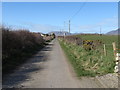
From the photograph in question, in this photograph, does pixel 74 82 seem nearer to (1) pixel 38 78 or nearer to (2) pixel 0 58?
(1) pixel 38 78

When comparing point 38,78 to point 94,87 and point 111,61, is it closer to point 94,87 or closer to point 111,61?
point 94,87

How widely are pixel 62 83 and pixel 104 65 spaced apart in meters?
4.22

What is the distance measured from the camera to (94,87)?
26.5ft

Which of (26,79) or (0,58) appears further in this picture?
(0,58)

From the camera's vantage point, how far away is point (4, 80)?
930cm

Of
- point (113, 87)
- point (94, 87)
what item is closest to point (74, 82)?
point (94, 87)

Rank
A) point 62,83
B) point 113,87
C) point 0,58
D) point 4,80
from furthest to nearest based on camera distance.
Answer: point 0,58 → point 4,80 → point 62,83 → point 113,87

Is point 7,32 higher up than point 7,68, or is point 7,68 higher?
point 7,32

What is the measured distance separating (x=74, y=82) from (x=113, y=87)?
66.7 inches

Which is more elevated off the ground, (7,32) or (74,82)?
(7,32)

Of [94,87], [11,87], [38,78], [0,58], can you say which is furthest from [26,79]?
[0,58]

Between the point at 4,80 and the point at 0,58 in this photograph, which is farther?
the point at 0,58

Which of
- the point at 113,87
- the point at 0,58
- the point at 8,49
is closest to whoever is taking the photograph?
the point at 113,87

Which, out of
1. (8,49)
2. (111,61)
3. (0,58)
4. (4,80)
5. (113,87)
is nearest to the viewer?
(113,87)
